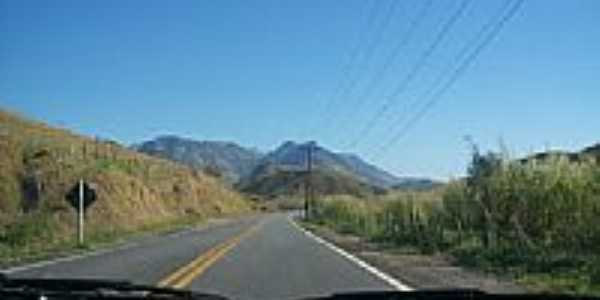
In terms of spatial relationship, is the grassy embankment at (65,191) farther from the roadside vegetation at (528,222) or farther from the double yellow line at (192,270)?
the double yellow line at (192,270)

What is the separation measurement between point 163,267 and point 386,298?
16.9m

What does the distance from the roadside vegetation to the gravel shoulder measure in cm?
47

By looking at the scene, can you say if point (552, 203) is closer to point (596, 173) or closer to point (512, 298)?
point (596, 173)

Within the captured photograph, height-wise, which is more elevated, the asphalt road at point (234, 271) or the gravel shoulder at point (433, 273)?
the asphalt road at point (234, 271)

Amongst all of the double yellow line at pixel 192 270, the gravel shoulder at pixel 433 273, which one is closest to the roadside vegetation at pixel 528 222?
the gravel shoulder at pixel 433 273

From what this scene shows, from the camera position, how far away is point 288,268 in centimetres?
2377

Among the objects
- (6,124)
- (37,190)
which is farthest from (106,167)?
(6,124)

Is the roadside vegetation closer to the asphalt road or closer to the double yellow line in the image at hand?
the asphalt road

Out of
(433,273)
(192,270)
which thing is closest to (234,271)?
(192,270)

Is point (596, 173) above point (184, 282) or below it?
above

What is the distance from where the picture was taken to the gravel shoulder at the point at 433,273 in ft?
62.2

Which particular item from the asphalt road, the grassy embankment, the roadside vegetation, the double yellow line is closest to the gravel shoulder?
the roadside vegetation

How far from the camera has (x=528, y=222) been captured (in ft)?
93.7

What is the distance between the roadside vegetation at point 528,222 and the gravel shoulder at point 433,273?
1.53 ft
